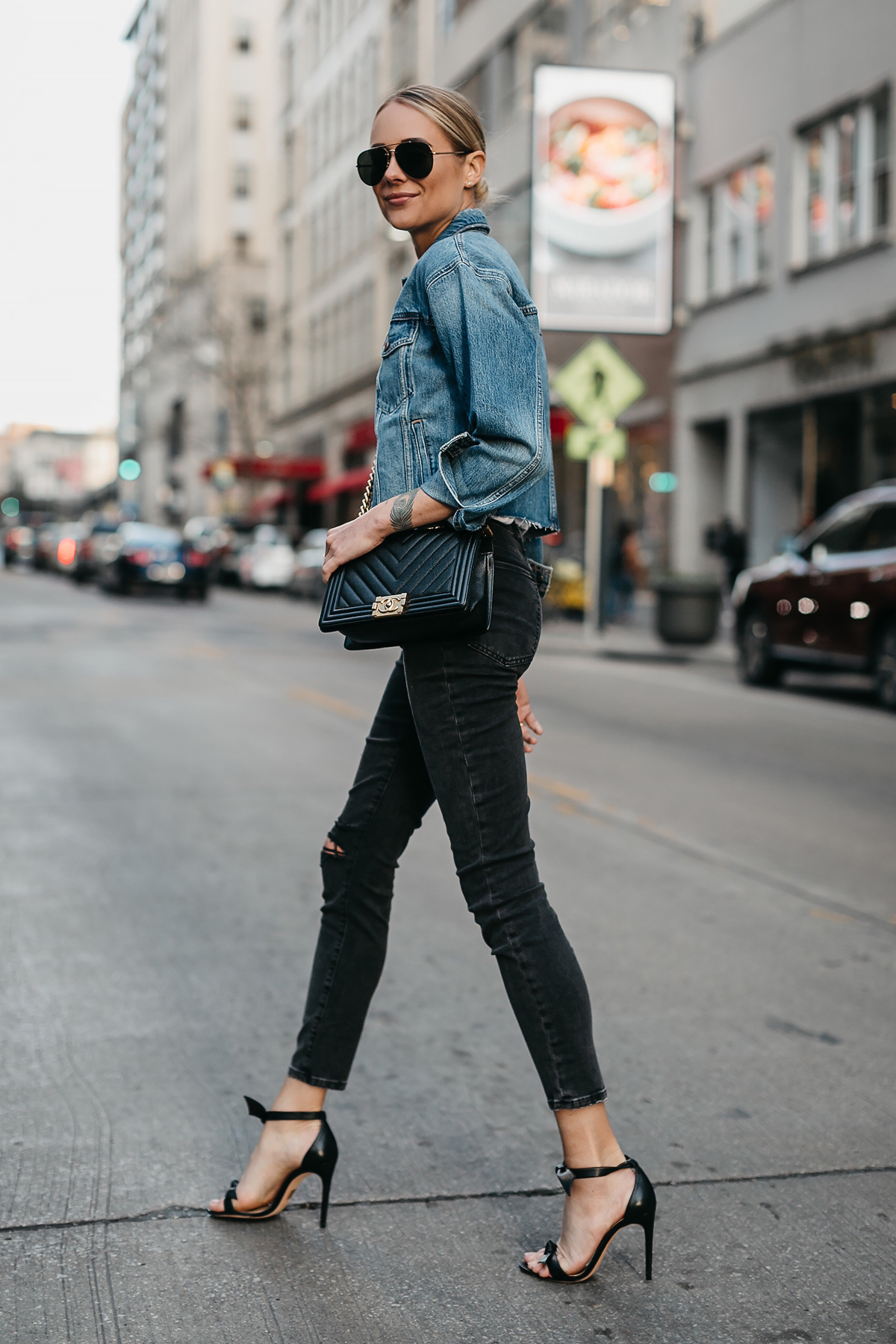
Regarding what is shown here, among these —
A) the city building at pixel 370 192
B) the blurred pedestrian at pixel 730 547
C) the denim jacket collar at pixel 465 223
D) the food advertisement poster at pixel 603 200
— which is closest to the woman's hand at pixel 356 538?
the denim jacket collar at pixel 465 223

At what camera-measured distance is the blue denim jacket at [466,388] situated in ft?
8.64

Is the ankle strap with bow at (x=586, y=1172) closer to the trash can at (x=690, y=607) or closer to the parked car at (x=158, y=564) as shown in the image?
the trash can at (x=690, y=607)

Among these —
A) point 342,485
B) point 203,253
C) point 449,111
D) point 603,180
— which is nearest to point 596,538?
point 603,180

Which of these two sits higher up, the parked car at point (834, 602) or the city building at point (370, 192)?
the city building at point (370, 192)

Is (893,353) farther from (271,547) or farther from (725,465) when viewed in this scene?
(271,547)

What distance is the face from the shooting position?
2.81 m

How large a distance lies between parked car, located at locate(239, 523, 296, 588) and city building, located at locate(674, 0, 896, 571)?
14.7 metres

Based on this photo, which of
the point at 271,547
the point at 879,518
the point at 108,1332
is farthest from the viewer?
the point at 271,547

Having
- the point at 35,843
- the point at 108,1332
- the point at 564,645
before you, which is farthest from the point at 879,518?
the point at 108,1332

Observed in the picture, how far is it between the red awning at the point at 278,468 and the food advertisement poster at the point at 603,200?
34521 millimetres

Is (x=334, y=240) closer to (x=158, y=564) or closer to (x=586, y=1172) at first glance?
(x=158, y=564)

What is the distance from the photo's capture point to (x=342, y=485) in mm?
53469

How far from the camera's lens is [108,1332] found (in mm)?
2572

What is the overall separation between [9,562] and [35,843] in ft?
206
